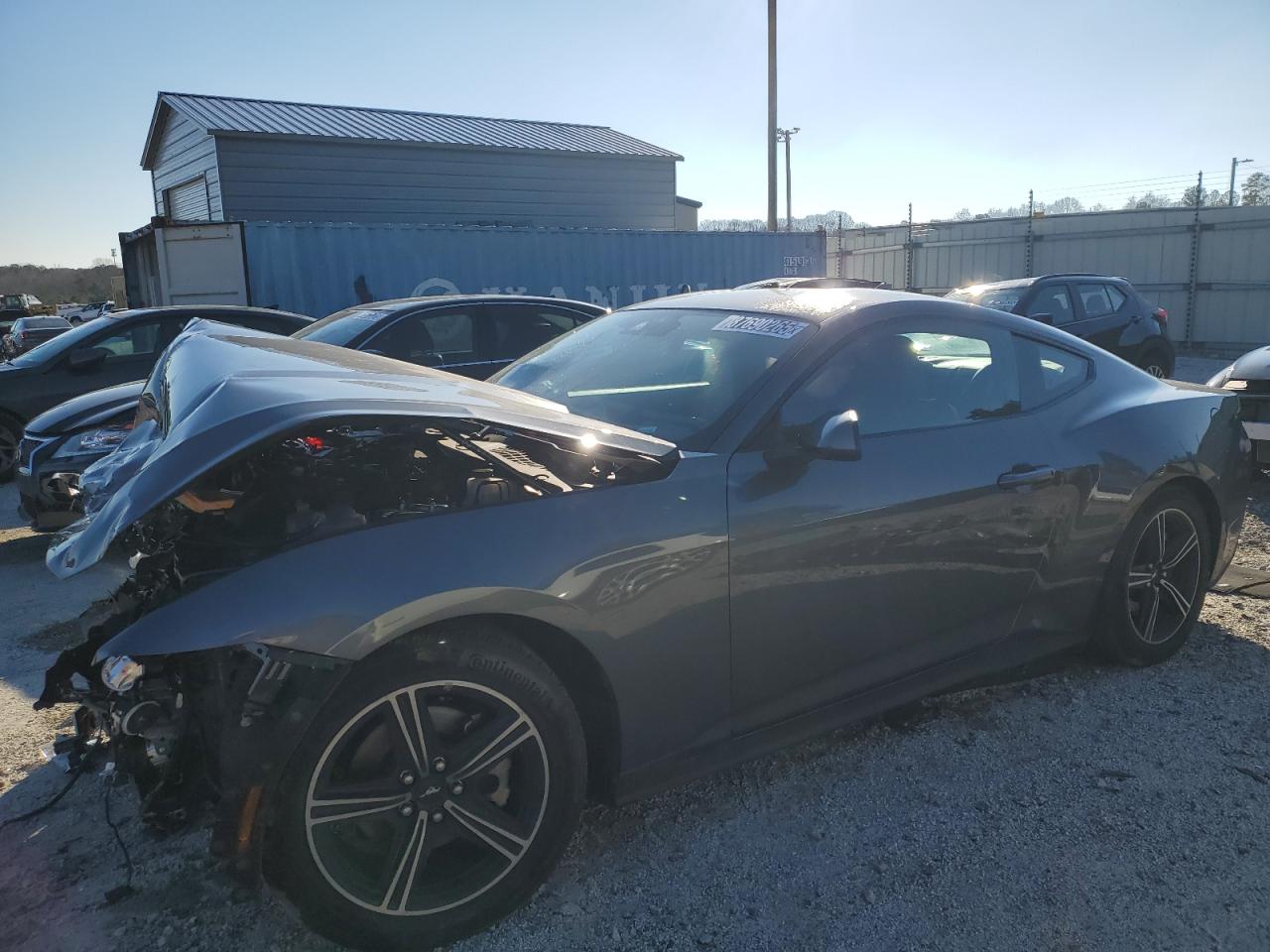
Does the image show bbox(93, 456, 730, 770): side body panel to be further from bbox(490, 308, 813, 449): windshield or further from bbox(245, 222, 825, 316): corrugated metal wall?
bbox(245, 222, 825, 316): corrugated metal wall

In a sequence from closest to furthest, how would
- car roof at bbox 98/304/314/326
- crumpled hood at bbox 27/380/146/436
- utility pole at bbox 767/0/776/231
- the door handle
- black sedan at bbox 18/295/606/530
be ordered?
the door handle → black sedan at bbox 18/295/606/530 → crumpled hood at bbox 27/380/146/436 → car roof at bbox 98/304/314/326 → utility pole at bbox 767/0/776/231

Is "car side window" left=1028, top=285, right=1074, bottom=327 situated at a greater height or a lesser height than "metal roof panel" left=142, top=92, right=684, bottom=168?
lesser

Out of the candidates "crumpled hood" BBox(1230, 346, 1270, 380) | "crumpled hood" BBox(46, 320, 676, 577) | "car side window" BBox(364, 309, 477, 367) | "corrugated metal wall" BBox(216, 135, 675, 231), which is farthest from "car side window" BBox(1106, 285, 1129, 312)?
"corrugated metal wall" BBox(216, 135, 675, 231)

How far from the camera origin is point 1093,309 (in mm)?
10477

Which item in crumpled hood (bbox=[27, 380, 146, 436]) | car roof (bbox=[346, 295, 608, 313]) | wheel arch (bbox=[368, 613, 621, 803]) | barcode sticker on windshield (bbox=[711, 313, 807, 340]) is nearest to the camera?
wheel arch (bbox=[368, 613, 621, 803])

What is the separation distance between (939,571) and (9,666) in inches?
156

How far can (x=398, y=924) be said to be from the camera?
2.16 metres

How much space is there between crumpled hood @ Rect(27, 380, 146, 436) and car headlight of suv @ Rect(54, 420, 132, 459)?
0.08m

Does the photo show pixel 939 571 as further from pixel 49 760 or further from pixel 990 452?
pixel 49 760

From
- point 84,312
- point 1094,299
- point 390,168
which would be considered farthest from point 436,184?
point 84,312

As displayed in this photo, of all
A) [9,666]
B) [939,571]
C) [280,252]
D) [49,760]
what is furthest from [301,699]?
[280,252]

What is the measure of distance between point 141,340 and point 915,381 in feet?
24.7

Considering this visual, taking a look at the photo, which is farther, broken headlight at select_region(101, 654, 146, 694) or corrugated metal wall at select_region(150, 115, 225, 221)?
corrugated metal wall at select_region(150, 115, 225, 221)

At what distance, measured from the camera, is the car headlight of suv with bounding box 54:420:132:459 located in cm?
558
